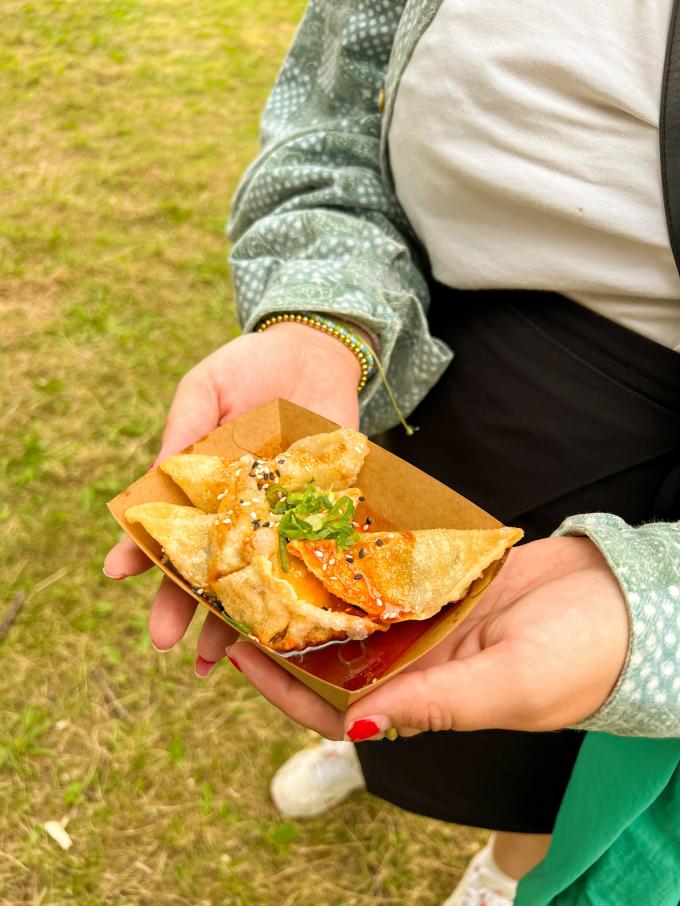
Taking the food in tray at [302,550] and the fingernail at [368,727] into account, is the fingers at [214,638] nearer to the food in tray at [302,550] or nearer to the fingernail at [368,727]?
the food in tray at [302,550]

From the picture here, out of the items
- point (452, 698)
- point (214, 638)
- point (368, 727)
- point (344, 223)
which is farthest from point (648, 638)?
point (344, 223)

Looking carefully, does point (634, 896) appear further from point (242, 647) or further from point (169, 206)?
point (169, 206)

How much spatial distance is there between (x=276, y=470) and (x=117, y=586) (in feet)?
6.02

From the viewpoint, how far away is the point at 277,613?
57.9 inches

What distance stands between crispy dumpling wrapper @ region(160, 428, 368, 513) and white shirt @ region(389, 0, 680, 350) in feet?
1.63

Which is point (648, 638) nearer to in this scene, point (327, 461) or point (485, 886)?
point (327, 461)

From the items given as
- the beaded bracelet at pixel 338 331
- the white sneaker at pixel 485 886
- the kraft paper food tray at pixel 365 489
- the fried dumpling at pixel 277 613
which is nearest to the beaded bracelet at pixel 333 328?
the beaded bracelet at pixel 338 331

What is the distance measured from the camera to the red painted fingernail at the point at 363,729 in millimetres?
1211

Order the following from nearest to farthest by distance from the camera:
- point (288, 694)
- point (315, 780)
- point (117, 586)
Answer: point (288, 694)
point (315, 780)
point (117, 586)

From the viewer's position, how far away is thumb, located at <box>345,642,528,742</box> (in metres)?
1.18

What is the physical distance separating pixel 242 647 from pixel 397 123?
3.89 ft

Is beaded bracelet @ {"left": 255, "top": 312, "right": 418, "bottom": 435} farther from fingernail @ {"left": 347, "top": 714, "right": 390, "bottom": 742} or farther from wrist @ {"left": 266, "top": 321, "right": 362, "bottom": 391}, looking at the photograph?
fingernail @ {"left": 347, "top": 714, "right": 390, "bottom": 742}

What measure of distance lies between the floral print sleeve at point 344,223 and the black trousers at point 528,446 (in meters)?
0.12

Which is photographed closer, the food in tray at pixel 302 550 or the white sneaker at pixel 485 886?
the food in tray at pixel 302 550
